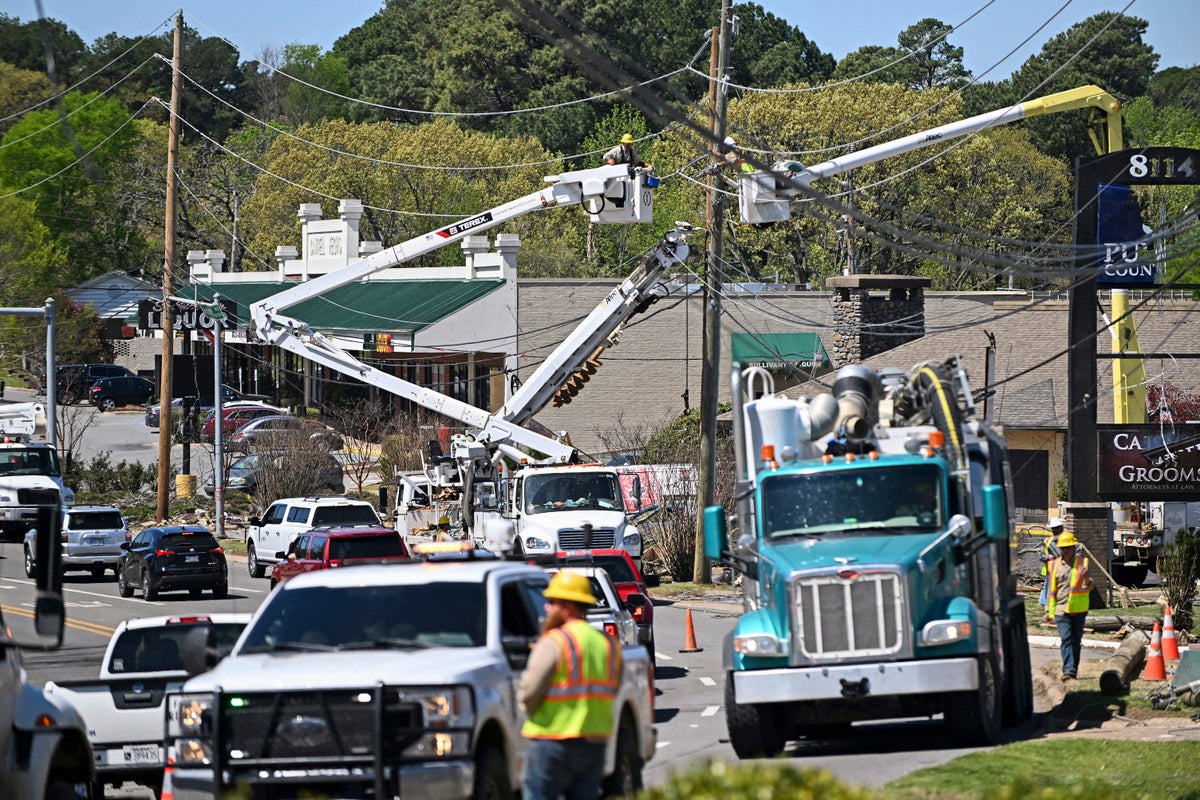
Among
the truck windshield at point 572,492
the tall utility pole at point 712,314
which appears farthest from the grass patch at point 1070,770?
the tall utility pole at point 712,314

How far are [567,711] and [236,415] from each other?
54962mm

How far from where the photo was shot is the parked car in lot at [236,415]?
61062mm

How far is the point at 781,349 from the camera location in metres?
56.7

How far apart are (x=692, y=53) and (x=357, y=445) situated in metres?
48.4

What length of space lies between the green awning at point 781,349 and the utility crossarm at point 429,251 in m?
21.4

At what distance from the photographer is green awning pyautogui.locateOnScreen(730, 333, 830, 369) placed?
179ft

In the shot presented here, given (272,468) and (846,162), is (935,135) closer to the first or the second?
(846,162)

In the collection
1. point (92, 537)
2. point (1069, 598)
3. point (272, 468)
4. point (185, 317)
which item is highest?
point (185, 317)

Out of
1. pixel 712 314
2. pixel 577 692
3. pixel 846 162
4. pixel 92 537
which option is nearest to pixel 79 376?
pixel 92 537

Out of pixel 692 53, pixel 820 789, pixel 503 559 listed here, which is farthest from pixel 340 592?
pixel 692 53

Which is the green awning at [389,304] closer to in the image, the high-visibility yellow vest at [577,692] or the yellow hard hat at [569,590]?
the yellow hard hat at [569,590]

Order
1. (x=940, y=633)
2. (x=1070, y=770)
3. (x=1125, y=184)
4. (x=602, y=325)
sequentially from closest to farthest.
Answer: (x=1070, y=770) → (x=940, y=633) → (x=1125, y=184) → (x=602, y=325)

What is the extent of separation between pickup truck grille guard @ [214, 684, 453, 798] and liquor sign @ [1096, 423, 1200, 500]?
2043cm

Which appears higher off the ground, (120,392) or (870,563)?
(120,392)
